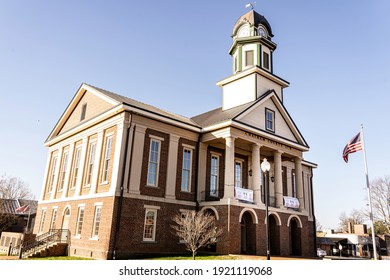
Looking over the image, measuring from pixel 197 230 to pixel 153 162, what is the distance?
5.82 meters

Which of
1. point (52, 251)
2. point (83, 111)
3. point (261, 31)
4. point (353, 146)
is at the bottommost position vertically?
point (52, 251)

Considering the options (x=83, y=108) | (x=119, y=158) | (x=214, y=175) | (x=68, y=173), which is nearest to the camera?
(x=119, y=158)

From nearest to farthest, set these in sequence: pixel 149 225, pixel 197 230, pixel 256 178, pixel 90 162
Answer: pixel 197 230
pixel 149 225
pixel 256 178
pixel 90 162

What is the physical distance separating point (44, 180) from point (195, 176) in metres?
16.4

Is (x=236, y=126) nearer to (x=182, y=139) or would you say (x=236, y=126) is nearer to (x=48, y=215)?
(x=182, y=139)

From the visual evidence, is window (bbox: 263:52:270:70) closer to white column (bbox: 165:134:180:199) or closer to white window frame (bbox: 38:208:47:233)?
white column (bbox: 165:134:180:199)

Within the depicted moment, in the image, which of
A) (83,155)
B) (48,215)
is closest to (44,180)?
(48,215)

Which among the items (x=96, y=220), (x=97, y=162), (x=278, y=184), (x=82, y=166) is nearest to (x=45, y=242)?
(x=96, y=220)

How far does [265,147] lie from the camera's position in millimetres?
26750

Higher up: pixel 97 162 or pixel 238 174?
pixel 238 174

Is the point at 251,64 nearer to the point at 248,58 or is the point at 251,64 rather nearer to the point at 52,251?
the point at 248,58

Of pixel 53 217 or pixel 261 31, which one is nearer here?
pixel 53 217

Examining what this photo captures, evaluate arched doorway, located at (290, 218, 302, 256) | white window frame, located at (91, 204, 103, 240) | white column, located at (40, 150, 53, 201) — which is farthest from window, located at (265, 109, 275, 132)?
white column, located at (40, 150, 53, 201)

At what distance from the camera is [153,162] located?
74.0ft
